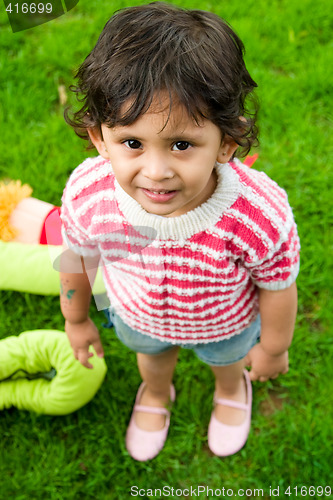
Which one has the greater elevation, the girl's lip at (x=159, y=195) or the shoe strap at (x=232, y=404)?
the girl's lip at (x=159, y=195)

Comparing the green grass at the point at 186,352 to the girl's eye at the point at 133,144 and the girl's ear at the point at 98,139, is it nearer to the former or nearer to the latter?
the girl's ear at the point at 98,139

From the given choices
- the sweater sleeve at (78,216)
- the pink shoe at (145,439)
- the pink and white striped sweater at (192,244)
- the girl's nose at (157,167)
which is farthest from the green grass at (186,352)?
the girl's nose at (157,167)

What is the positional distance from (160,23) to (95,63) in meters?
0.12

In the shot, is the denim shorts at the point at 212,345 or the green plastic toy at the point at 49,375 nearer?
the denim shorts at the point at 212,345

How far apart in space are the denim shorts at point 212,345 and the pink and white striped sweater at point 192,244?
0.35 ft

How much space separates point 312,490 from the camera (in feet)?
5.04

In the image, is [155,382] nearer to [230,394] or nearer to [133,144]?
[230,394]

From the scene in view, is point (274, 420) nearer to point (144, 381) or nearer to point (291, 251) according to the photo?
point (144, 381)

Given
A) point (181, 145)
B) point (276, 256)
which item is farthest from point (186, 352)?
point (181, 145)

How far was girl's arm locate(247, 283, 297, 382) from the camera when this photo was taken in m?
1.13

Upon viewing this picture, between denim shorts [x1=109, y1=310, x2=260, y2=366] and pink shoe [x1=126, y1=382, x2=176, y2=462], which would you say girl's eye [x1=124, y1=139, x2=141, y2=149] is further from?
pink shoe [x1=126, y1=382, x2=176, y2=462]

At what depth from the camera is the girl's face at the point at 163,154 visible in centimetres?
83

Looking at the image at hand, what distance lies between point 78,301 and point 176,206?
0.45 meters

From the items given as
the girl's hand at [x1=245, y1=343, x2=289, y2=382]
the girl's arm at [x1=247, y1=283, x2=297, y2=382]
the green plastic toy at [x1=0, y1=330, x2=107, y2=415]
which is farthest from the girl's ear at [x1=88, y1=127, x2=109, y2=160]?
the green plastic toy at [x1=0, y1=330, x2=107, y2=415]
